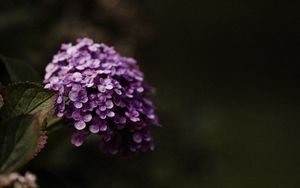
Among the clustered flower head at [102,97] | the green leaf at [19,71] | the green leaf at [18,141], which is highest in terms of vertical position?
the green leaf at [19,71]

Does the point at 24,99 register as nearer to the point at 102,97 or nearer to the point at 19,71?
the point at 102,97

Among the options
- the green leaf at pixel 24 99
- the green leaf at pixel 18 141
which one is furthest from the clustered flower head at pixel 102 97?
the green leaf at pixel 18 141

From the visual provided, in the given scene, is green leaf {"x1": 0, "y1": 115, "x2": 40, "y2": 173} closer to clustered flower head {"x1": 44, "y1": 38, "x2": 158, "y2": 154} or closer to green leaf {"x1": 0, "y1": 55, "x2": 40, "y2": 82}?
clustered flower head {"x1": 44, "y1": 38, "x2": 158, "y2": 154}

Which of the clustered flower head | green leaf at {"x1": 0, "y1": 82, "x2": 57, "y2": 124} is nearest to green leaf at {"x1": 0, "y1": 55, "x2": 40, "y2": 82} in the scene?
the clustered flower head

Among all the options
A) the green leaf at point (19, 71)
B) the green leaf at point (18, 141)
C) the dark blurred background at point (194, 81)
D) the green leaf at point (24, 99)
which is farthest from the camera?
the dark blurred background at point (194, 81)

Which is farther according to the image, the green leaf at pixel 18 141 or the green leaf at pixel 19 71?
the green leaf at pixel 19 71

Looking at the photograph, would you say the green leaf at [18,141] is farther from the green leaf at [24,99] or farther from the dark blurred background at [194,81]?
the dark blurred background at [194,81]

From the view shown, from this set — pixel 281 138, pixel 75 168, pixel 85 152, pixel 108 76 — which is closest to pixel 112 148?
pixel 108 76
